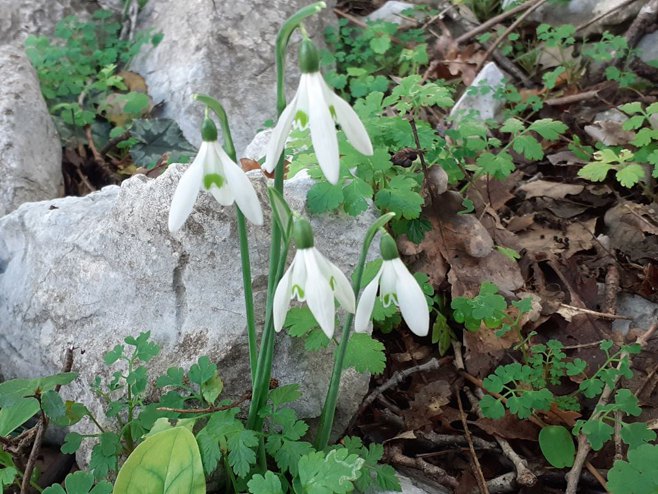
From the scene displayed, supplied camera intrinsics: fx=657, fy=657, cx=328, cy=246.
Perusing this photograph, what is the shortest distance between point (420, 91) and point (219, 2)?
2.24 m

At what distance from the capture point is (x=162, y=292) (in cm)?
219

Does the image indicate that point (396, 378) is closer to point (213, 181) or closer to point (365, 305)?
point (365, 305)

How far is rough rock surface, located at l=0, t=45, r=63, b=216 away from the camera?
131 inches

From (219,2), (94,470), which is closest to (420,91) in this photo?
(94,470)

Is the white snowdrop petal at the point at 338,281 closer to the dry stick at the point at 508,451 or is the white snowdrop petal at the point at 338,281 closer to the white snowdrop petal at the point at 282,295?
the white snowdrop petal at the point at 282,295

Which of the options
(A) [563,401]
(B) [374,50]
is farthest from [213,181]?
(B) [374,50]

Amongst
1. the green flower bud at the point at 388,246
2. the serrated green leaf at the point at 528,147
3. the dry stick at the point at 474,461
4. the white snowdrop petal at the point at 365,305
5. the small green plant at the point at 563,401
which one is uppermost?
the green flower bud at the point at 388,246

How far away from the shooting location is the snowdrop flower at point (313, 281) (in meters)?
1.38

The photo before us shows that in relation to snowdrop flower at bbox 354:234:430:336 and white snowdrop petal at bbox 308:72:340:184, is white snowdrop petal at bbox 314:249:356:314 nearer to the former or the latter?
snowdrop flower at bbox 354:234:430:336

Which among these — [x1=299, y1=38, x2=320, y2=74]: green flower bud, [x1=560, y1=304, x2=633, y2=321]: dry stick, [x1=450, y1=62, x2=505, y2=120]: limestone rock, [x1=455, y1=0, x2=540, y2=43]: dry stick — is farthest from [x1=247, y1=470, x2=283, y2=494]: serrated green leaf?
[x1=455, y1=0, x2=540, y2=43]: dry stick

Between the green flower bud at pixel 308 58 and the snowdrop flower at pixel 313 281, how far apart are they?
316mm

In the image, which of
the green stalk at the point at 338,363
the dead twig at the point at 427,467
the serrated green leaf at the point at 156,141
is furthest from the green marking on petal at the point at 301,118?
the serrated green leaf at the point at 156,141

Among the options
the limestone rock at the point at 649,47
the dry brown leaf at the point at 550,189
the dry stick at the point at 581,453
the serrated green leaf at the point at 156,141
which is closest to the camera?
the dry stick at the point at 581,453

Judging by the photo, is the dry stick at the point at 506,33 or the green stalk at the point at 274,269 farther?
the dry stick at the point at 506,33
